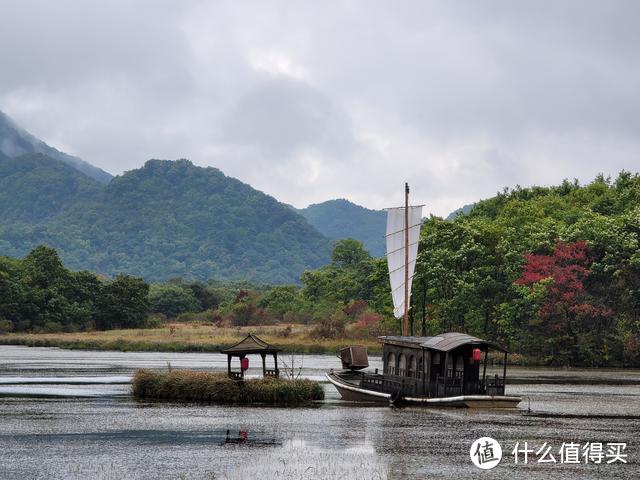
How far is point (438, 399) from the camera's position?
157 feet

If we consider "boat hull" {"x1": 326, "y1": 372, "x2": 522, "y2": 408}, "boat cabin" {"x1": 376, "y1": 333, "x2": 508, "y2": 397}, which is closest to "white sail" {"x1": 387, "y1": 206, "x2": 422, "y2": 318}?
"boat cabin" {"x1": 376, "y1": 333, "x2": 508, "y2": 397}

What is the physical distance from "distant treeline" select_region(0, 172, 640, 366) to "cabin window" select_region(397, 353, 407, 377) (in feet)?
92.5

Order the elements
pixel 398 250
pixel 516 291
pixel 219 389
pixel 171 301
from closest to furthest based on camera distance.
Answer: pixel 219 389 → pixel 398 250 → pixel 516 291 → pixel 171 301

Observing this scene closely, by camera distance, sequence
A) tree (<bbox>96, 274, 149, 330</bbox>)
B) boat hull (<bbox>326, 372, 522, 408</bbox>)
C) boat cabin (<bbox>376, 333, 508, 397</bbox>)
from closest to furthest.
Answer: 1. boat hull (<bbox>326, 372, 522, 408</bbox>)
2. boat cabin (<bbox>376, 333, 508, 397</bbox>)
3. tree (<bbox>96, 274, 149, 330</bbox>)

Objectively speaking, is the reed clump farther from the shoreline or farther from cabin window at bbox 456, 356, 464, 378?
the shoreline

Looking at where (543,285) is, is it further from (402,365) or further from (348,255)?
(348,255)

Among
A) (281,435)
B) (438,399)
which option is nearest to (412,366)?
(438,399)

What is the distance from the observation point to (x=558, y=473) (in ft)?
92.8

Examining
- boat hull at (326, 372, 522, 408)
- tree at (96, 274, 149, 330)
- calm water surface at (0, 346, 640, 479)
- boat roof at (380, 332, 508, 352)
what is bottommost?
calm water surface at (0, 346, 640, 479)

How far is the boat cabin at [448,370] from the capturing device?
48.0 metres

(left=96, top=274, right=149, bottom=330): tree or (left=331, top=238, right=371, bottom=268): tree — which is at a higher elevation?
(left=331, top=238, right=371, bottom=268): tree

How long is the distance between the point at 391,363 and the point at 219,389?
10.9 meters

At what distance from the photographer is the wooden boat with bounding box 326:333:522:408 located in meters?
47.6

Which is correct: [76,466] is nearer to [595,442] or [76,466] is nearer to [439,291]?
[595,442]
